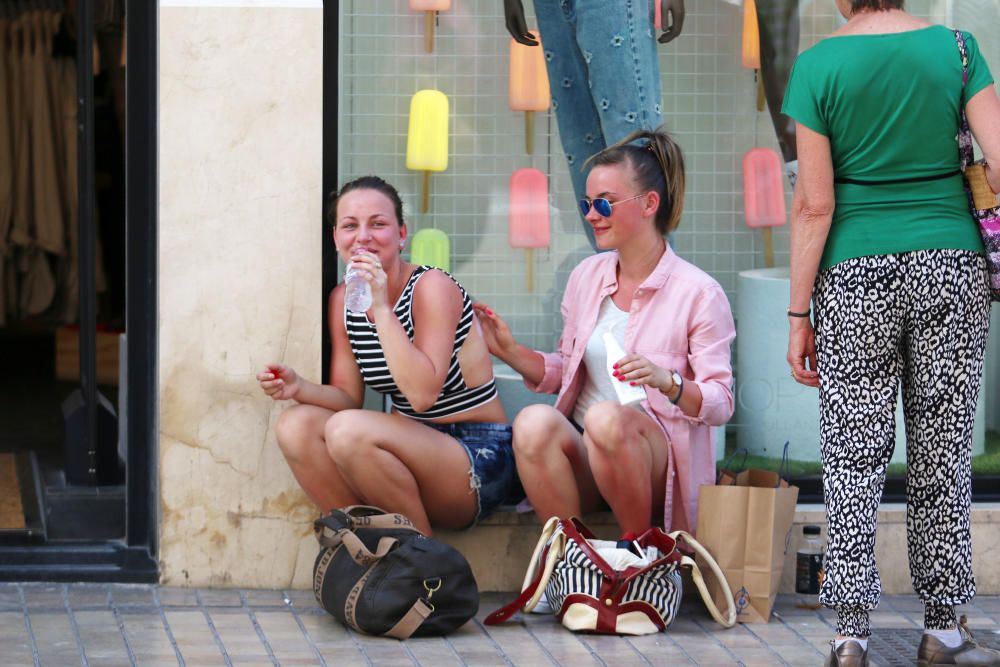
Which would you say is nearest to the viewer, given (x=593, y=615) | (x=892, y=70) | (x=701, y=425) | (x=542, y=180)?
(x=892, y=70)

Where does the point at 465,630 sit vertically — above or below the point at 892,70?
below

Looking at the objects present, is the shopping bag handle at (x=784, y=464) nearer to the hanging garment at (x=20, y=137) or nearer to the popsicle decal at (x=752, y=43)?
the popsicle decal at (x=752, y=43)

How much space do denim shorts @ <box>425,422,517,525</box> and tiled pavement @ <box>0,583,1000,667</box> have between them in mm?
328

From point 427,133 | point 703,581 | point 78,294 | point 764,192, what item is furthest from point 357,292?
point 78,294

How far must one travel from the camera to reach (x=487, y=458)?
16.5 ft

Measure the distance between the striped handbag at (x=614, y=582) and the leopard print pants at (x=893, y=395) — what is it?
2.02ft

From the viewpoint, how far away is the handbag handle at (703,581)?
4.71 meters

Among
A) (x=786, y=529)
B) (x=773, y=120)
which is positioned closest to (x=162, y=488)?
(x=786, y=529)

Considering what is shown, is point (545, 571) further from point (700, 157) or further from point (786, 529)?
point (700, 157)

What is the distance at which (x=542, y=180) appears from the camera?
5570mm

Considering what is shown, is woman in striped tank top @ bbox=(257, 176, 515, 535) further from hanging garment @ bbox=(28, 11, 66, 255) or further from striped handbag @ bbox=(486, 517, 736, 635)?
hanging garment @ bbox=(28, 11, 66, 255)

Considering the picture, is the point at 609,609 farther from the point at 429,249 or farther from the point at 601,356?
the point at 429,249

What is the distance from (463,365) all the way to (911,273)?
1.54 m

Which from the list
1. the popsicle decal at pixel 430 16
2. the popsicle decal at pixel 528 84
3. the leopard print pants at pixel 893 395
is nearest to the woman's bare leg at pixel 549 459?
the leopard print pants at pixel 893 395
